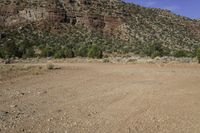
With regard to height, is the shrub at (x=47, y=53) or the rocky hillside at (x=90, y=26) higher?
the rocky hillside at (x=90, y=26)

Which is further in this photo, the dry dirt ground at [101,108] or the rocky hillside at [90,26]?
the rocky hillside at [90,26]

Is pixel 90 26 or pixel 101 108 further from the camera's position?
pixel 90 26

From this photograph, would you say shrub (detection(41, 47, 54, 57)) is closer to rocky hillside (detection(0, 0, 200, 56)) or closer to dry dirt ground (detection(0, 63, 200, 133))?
rocky hillside (detection(0, 0, 200, 56))

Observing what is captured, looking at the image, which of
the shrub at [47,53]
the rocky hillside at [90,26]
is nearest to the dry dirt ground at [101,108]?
the shrub at [47,53]

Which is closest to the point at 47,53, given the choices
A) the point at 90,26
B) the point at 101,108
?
the point at 90,26

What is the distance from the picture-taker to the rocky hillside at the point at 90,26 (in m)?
74.8

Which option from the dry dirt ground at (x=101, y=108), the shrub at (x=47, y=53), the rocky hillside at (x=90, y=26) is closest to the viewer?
the dry dirt ground at (x=101, y=108)

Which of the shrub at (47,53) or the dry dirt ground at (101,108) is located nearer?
the dry dirt ground at (101,108)

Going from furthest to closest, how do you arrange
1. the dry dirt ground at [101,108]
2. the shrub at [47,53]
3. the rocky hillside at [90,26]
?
1. the rocky hillside at [90,26]
2. the shrub at [47,53]
3. the dry dirt ground at [101,108]

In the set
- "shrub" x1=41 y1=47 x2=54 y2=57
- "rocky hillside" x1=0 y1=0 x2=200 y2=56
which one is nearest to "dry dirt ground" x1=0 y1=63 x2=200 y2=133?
"shrub" x1=41 y1=47 x2=54 y2=57

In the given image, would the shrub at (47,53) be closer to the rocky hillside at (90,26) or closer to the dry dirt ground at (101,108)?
the rocky hillside at (90,26)

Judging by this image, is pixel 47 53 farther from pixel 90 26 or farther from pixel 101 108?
pixel 101 108

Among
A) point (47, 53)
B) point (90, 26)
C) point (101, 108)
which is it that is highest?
point (101, 108)

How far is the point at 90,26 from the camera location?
8325cm
